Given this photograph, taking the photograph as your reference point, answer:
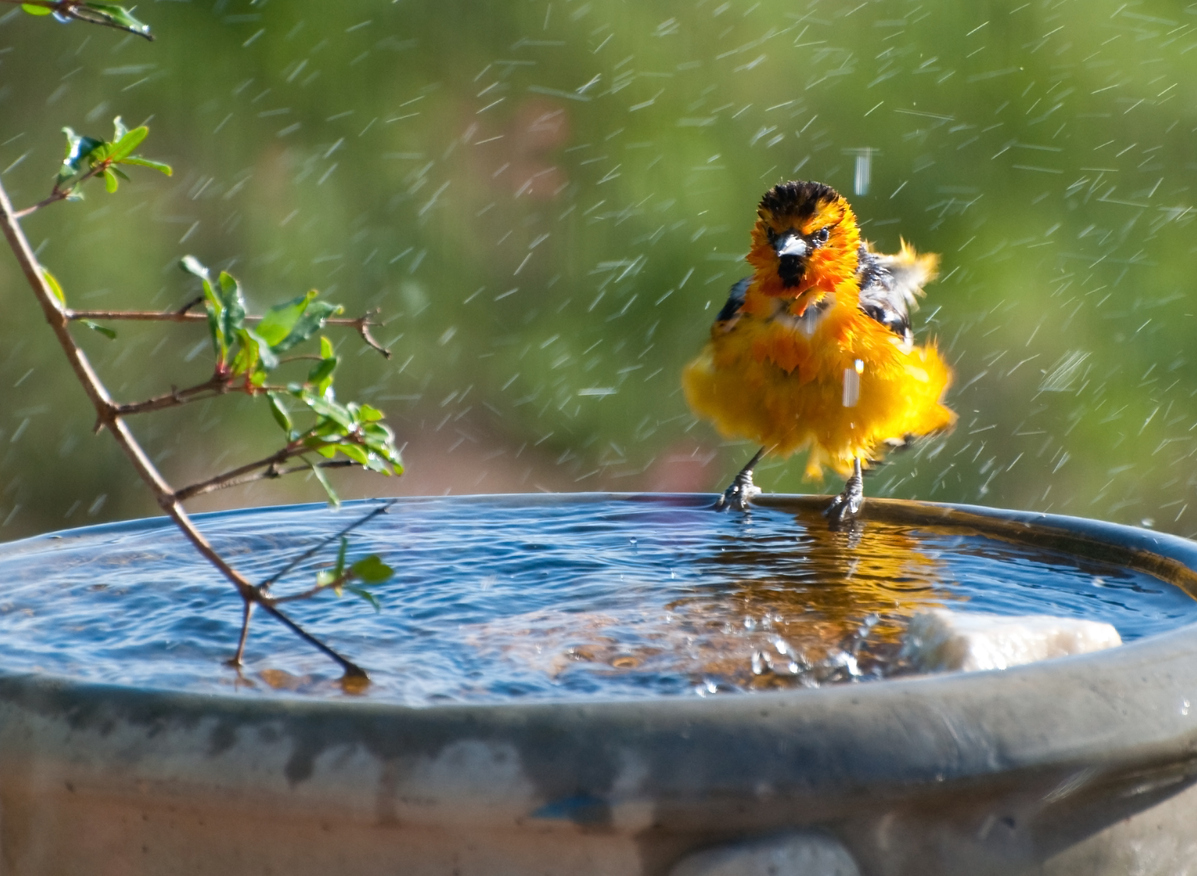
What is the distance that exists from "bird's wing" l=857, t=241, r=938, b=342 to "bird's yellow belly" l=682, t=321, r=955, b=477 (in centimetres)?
8

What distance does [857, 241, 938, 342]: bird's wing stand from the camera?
3.02 meters

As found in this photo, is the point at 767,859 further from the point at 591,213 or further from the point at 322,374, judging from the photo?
the point at 591,213

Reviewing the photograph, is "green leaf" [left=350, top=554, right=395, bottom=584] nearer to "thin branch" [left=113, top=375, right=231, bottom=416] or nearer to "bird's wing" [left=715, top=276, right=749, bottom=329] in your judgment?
"thin branch" [left=113, top=375, right=231, bottom=416]

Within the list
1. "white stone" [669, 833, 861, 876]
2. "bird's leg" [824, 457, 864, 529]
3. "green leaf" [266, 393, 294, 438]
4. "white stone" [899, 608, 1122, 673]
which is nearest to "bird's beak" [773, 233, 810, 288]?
"bird's leg" [824, 457, 864, 529]

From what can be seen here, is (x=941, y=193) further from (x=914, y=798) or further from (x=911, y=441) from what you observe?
(x=914, y=798)

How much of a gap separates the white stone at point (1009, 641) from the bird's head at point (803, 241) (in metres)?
1.72

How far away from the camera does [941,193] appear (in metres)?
5.43

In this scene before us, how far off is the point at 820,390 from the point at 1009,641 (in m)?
1.60

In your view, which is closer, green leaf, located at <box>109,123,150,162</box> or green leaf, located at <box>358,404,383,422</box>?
green leaf, located at <box>358,404,383,422</box>

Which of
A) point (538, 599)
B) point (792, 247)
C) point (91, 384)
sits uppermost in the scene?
point (792, 247)

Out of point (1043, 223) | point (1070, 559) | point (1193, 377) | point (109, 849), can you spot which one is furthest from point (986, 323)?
point (109, 849)

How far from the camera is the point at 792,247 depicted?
2963 millimetres

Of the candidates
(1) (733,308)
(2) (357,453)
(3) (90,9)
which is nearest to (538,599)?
(2) (357,453)

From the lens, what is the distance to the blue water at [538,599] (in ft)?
4.53
